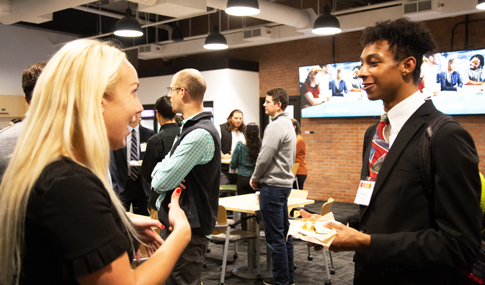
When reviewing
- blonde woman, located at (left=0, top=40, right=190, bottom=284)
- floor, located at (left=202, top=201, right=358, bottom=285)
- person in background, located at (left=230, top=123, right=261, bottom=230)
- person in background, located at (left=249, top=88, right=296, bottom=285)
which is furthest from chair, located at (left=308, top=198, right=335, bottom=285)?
blonde woman, located at (left=0, top=40, right=190, bottom=284)

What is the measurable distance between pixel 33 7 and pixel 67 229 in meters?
7.80

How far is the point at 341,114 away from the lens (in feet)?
28.6

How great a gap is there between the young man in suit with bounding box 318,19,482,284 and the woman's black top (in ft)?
2.49

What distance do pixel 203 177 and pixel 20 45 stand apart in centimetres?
1097

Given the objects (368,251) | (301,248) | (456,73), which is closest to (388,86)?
(368,251)

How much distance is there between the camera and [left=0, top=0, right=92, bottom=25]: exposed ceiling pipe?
22.6ft

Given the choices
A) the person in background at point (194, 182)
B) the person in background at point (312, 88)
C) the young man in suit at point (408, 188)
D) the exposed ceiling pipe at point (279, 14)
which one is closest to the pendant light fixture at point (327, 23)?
the exposed ceiling pipe at point (279, 14)

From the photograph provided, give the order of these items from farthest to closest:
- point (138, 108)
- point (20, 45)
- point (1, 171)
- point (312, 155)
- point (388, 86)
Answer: point (20, 45), point (312, 155), point (1, 171), point (388, 86), point (138, 108)

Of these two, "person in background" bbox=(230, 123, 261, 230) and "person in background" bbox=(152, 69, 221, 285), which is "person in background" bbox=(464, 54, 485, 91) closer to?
"person in background" bbox=(230, 123, 261, 230)

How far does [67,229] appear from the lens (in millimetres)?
800

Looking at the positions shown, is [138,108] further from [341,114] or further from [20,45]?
[20,45]

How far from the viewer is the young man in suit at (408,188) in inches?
46.7

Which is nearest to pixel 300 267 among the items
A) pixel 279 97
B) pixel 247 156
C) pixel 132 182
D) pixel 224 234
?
pixel 224 234

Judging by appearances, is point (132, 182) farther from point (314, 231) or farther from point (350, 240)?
point (350, 240)
